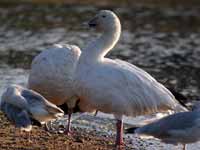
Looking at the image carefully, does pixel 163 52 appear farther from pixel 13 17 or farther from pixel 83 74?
pixel 83 74

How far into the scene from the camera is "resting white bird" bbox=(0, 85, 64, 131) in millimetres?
10484

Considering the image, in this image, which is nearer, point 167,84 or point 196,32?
point 167,84

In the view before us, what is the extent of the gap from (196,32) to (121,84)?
77.5 ft

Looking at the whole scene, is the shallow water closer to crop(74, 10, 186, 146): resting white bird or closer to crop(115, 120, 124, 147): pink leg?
crop(115, 120, 124, 147): pink leg

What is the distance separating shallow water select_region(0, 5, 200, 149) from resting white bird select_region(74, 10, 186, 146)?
144 centimetres

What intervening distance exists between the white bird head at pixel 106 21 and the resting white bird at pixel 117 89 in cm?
39

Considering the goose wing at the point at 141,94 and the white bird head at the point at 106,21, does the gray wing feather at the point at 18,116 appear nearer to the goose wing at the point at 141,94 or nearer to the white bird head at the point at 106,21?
the goose wing at the point at 141,94

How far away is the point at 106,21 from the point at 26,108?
2030mm

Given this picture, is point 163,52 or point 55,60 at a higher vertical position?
point 163,52

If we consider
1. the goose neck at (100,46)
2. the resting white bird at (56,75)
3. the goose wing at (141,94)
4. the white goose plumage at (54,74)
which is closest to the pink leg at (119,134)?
the goose wing at (141,94)

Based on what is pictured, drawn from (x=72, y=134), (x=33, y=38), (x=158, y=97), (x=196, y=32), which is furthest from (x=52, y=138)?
(x=196, y=32)

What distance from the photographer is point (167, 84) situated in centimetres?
1908

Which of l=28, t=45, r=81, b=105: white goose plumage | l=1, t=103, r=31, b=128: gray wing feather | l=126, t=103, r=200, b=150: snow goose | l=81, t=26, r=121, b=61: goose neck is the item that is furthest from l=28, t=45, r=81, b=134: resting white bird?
l=126, t=103, r=200, b=150: snow goose

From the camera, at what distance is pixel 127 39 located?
97.6ft
